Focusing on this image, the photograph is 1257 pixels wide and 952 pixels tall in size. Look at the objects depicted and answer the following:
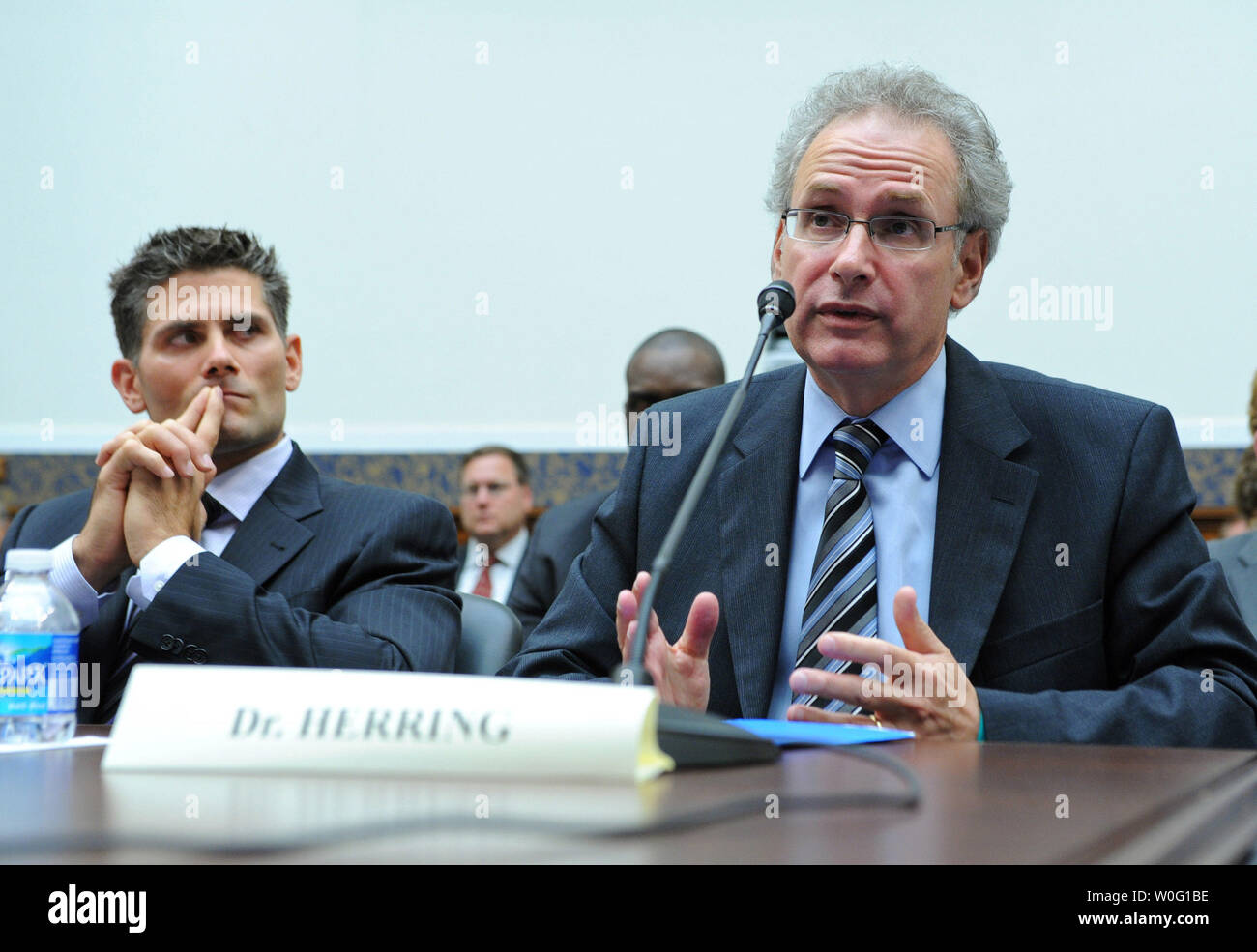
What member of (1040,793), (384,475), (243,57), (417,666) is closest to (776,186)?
(417,666)

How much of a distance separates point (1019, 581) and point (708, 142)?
2270 mm

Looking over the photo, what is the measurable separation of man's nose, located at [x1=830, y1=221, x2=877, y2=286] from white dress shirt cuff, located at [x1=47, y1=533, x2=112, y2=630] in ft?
3.40

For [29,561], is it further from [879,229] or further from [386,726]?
[879,229]

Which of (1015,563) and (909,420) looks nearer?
(1015,563)

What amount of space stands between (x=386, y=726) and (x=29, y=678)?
1.70 feet

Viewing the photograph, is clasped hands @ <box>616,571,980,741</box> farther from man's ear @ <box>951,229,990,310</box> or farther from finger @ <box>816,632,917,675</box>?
man's ear @ <box>951,229,990,310</box>

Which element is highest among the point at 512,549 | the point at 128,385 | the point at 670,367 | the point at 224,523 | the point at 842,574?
the point at 670,367

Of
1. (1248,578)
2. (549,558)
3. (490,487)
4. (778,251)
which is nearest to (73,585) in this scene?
(778,251)

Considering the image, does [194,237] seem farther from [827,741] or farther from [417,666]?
[827,741]

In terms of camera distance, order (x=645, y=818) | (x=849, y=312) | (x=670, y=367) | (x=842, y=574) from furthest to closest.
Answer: (x=670, y=367) < (x=849, y=312) < (x=842, y=574) < (x=645, y=818)

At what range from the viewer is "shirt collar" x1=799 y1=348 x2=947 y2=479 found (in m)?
1.51

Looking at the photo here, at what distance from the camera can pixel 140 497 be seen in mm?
1658

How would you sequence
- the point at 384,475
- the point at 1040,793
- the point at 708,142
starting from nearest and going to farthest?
the point at 1040,793, the point at 708,142, the point at 384,475

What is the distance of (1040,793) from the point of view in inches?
27.5
